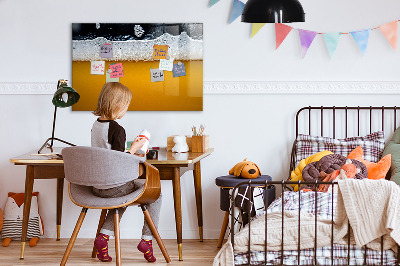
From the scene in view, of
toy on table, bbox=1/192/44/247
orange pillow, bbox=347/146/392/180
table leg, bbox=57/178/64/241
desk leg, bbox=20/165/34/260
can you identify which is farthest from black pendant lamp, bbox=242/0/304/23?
toy on table, bbox=1/192/44/247

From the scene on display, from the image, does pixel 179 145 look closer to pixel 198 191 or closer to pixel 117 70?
pixel 198 191

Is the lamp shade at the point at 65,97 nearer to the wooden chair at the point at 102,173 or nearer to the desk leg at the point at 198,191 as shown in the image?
the wooden chair at the point at 102,173

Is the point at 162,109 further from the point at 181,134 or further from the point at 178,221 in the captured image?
the point at 178,221

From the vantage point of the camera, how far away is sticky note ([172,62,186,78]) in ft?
14.8

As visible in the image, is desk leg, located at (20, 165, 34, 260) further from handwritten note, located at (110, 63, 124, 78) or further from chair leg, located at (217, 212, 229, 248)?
chair leg, located at (217, 212, 229, 248)

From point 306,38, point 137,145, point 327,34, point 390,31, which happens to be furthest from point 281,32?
point 137,145

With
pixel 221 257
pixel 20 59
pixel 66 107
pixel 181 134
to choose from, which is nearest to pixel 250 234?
pixel 221 257

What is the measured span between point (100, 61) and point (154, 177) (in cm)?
128

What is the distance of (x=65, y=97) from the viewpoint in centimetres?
432

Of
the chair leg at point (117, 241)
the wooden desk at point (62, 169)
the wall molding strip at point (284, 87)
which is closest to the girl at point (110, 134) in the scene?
the chair leg at point (117, 241)

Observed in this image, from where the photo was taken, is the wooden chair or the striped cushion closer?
the wooden chair

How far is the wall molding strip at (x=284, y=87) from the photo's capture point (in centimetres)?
445

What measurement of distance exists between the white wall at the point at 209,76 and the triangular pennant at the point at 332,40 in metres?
0.05

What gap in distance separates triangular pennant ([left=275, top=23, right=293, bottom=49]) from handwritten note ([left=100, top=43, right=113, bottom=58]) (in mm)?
1201
